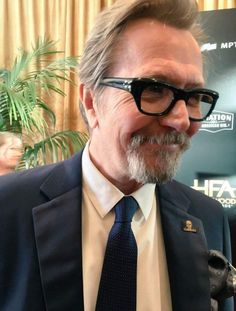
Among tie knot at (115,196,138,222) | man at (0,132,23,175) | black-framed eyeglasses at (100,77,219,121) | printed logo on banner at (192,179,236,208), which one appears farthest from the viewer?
man at (0,132,23,175)

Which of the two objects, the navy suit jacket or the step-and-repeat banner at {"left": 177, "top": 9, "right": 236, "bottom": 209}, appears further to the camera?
the step-and-repeat banner at {"left": 177, "top": 9, "right": 236, "bottom": 209}

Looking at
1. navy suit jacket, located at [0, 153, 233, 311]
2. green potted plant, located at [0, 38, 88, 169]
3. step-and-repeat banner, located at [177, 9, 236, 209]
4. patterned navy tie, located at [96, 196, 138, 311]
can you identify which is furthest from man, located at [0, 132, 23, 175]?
patterned navy tie, located at [96, 196, 138, 311]

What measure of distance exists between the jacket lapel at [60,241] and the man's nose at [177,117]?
263 millimetres

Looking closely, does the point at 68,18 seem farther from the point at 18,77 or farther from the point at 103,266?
the point at 103,266

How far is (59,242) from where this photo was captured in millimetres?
880

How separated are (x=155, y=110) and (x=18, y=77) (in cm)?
200

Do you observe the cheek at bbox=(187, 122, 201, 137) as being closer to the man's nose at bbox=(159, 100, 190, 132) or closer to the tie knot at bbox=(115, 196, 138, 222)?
the man's nose at bbox=(159, 100, 190, 132)

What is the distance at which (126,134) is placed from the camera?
0.86 meters

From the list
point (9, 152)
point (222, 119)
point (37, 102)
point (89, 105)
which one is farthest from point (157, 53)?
point (37, 102)

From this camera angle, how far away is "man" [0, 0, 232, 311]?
Answer: 85 cm

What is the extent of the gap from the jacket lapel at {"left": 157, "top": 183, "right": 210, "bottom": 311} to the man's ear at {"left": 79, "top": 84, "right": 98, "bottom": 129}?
0.26 meters

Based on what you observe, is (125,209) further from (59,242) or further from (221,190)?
(221,190)

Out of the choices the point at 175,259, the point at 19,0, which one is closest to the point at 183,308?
the point at 175,259

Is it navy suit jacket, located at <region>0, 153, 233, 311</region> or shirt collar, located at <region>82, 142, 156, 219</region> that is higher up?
shirt collar, located at <region>82, 142, 156, 219</region>
